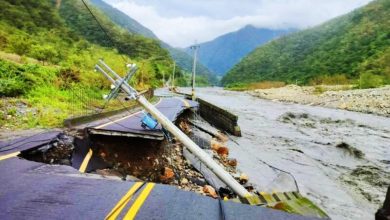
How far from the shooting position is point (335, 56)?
9562cm

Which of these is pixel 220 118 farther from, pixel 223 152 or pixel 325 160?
pixel 325 160

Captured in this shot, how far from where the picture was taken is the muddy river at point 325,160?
1177 cm

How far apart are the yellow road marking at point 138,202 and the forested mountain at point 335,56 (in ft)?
190

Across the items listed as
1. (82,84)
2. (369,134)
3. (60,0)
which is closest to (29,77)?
(82,84)

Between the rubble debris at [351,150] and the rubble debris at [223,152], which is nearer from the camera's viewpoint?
the rubble debris at [223,152]

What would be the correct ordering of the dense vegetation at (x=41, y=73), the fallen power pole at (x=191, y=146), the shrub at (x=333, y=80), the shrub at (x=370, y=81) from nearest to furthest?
the fallen power pole at (x=191, y=146), the dense vegetation at (x=41, y=73), the shrub at (x=370, y=81), the shrub at (x=333, y=80)

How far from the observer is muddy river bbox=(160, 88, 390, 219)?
11.8m

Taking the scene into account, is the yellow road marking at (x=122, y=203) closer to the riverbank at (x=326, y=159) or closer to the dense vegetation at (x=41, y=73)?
the riverbank at (x=326, y=159)

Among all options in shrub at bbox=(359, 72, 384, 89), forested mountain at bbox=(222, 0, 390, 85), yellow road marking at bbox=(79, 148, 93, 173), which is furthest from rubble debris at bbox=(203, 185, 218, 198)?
forested mountain at bbox=(222, 0, 390, 85)

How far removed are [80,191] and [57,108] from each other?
43.1 ft

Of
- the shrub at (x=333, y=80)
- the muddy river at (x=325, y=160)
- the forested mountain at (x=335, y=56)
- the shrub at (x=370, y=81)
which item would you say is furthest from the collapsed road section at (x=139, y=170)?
the shrub at (x=333, y=80)

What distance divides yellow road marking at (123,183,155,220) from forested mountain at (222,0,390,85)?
5803cm

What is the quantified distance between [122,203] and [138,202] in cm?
28

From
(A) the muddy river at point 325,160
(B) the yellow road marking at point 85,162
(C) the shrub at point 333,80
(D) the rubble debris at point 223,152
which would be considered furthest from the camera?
(C) the shrub at point 333,80
